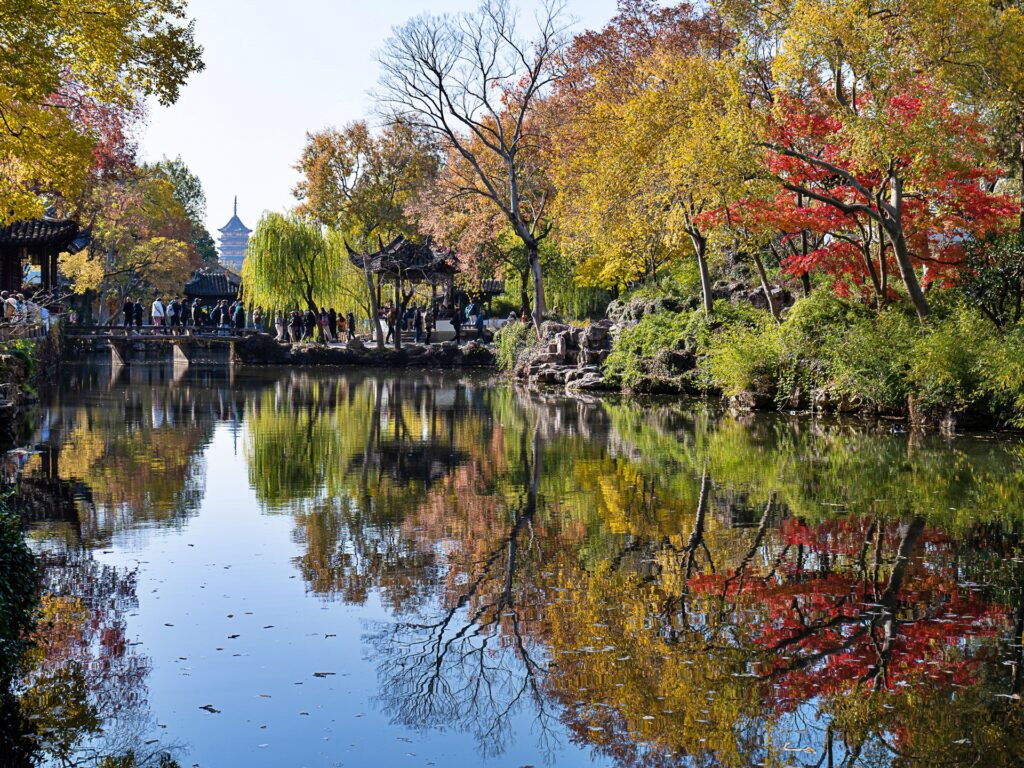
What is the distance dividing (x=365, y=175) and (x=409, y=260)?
12.6ft

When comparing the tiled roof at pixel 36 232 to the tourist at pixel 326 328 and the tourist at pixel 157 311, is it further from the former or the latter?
the tourist at pixel 326 328

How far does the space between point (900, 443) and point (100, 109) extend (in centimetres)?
3085

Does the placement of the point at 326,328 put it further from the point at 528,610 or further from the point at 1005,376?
the point at 528,610

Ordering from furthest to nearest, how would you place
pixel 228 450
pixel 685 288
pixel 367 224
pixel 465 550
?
pixel 367 224, pixel 685 288, pixel 228 450, pixel 465 550

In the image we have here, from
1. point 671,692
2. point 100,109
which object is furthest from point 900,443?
point 100,109

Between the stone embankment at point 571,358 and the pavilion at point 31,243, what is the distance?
14490 mm

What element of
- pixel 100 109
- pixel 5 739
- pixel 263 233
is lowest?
pixel 5 739

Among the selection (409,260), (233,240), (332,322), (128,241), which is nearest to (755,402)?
(409,260)

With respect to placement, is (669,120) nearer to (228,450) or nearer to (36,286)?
(228,450)

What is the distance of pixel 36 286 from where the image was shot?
3884cm

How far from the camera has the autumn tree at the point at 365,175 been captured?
42.7 meters

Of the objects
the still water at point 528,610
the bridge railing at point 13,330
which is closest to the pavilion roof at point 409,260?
the bridge railing at point 13,330

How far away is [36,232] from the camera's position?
32594mm

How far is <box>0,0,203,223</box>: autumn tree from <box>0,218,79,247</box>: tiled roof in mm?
15861
